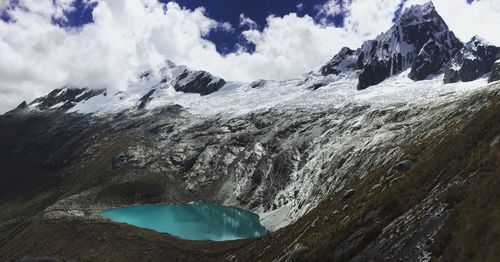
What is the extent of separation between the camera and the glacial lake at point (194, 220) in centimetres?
11444

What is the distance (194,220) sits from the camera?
438ft

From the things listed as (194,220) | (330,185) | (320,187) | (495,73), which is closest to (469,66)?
(495,73)

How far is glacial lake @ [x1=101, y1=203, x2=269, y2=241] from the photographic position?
11444 cm

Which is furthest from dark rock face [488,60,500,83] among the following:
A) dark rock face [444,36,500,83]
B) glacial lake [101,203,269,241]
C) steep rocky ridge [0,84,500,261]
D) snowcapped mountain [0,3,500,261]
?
glacial lake [101,203,269,241]

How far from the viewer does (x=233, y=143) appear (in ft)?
625

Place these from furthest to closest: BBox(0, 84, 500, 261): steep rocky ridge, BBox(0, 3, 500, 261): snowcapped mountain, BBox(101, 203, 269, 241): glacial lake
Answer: BBox(101, 203, 269, 241): glacial lake < BBox(0, 84, 500, 261): steep rocky ridge < BBox(0, 3, 500, 261): snowcapped mountain

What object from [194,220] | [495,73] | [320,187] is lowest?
[194,220]

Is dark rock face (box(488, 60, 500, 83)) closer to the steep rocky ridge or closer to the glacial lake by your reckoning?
the steep rocky ridge

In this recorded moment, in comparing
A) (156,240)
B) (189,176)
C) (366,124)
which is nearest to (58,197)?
(189,176)

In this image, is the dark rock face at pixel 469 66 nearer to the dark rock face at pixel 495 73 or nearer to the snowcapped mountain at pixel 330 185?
the snowcapped mountain at pixel 330 185

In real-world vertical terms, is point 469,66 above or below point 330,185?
above

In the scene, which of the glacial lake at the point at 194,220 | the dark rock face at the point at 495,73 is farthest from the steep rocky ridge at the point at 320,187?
the dark rock face at the point at 495,73

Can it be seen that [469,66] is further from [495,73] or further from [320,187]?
[320,187]

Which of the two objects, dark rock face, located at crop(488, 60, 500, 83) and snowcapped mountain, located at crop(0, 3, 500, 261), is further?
dark rock face, located at crop(488, 60, 500, 83)
